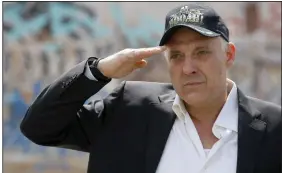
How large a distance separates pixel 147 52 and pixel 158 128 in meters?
0.31

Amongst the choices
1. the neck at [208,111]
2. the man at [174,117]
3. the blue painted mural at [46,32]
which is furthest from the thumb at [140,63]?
the blue painted mural at [46,32]

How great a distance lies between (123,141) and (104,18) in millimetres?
4366

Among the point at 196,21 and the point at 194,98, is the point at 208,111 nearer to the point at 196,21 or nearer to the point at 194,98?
the point at 194,98

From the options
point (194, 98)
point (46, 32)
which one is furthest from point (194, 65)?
point (46, 32)

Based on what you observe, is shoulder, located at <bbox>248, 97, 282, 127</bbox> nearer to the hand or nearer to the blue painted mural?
the hand

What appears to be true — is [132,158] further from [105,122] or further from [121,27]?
[121,27]

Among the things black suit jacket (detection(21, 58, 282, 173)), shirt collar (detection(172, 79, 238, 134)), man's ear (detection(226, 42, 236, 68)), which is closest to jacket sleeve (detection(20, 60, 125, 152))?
black suit jacket (detection(21, 58, 282, 173))

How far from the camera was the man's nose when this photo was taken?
91.1 inches

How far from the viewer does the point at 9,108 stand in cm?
673

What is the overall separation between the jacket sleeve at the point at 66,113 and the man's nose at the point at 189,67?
13.1 inches

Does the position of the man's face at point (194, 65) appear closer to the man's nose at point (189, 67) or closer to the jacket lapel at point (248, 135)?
the man's nose at point (189, 67)

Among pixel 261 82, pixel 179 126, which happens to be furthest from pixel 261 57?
pixel 179 126

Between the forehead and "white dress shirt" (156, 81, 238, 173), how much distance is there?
25cm

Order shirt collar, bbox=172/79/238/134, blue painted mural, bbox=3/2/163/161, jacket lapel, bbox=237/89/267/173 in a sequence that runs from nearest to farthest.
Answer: jacket lapel, bbox=237/89/267/173 < shirt collar, bbox=172/79/238/134 < blue painted mural, bbox=3/2/163/161
